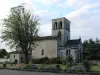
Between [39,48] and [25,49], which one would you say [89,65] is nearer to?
[25,49]

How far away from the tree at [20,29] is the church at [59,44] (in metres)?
8.78

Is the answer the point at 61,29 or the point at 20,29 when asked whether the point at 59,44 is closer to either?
the point at 61,29

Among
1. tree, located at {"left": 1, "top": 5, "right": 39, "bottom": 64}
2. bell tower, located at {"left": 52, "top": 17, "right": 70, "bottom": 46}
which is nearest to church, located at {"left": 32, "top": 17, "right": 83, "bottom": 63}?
bell tower, located at {"left": 52, "top": 17, "right": 70, "bottom": 46}

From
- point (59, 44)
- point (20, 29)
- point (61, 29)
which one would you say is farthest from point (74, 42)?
point (20, 29)

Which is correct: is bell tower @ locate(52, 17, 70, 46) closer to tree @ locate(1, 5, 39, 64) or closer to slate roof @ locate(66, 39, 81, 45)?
slate roof @ locate(66, 39, 81, 45)

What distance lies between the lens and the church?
58906 millimetres

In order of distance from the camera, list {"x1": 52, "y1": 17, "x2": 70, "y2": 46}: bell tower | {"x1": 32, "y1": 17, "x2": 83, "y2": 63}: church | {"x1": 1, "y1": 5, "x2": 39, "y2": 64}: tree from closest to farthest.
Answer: {"x1": 1, "y1": 5, "x2": 39, "y2": 64}: tree
{"x1": 32, "y1": 17, "x2": 83, "y2": 63}: church
{"x1": 52, "y1": 17, "x2": 70, "y2": 46}: bell tower

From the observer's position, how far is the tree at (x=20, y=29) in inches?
1820

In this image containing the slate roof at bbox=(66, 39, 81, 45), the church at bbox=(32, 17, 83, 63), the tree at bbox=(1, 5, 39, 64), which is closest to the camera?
the tree at bbox=(1, 5, 39, 64)

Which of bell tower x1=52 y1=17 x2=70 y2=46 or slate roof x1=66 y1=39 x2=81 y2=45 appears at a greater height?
bell tower x1=52 y1=17 x2=70 y2=46

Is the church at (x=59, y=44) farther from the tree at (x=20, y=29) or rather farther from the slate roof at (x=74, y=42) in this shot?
the tree at (x=20, y=29)

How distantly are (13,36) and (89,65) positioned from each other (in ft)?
83.6

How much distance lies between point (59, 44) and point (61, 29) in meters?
5.81

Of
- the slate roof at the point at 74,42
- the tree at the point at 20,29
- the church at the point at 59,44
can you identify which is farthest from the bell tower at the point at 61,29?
the tree at the point at 20,29
